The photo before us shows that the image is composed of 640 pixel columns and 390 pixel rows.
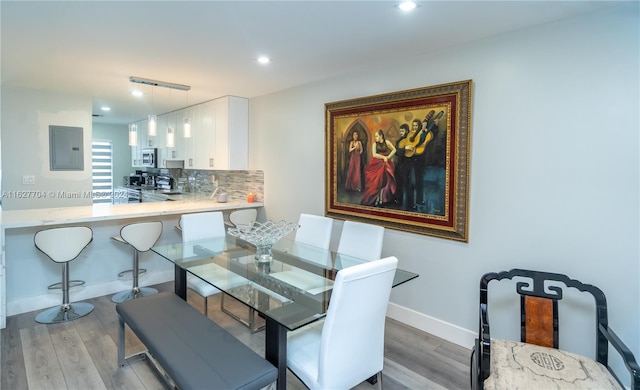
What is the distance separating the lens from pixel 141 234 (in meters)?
3.49

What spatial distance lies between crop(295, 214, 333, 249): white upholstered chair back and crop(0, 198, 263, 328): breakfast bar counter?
1378 mm

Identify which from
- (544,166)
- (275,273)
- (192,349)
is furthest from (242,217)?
(544,166)

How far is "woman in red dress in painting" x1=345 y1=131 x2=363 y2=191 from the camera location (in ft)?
11.1

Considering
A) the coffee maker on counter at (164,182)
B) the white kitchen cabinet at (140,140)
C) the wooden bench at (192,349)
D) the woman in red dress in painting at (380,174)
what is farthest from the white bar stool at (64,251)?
the white kitchen cabinet at (140,140)

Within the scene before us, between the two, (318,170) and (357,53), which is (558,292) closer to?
(357,53)

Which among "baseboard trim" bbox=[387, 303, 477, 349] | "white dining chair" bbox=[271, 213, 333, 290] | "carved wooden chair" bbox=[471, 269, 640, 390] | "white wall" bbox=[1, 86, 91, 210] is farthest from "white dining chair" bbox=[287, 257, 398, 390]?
"white wall" bbox=[1, 86, 91, 210]

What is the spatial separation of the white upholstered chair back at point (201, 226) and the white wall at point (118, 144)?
5766 mm

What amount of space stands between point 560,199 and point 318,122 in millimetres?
2351

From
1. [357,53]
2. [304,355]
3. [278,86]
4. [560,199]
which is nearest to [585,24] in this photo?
[560,199]

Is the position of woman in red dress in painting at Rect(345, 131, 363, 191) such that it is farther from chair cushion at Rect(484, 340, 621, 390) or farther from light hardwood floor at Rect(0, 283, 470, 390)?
chair cushion at Rect(484, 340, 621, 390)

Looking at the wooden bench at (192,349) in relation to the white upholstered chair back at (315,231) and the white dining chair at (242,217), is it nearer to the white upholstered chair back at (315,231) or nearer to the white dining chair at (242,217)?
the white upholstered chair back at (315,231)

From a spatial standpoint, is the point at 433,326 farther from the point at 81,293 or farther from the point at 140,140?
the point at 140,140

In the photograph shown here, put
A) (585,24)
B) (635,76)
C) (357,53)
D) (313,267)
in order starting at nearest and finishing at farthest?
(635,76)
(585,24)
(313,267)
(357,53)

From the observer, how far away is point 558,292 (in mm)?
2004
